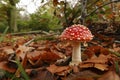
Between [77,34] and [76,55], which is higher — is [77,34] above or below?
above

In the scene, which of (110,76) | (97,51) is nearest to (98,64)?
(110,76)

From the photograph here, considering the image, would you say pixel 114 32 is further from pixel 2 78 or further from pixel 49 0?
pixel 2 78

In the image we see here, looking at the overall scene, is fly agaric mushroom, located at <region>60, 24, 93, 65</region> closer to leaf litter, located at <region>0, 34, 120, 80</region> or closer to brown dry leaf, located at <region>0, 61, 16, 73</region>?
leaf litter, located at <region>0, 34, 120, 80</region>

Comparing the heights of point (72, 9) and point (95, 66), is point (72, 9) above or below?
above

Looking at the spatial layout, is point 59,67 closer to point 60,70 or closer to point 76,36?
point 60,70

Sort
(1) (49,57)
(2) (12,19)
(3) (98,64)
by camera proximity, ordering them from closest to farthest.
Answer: (3) (98,64) < (1) (49,57) < (2) (12,19)

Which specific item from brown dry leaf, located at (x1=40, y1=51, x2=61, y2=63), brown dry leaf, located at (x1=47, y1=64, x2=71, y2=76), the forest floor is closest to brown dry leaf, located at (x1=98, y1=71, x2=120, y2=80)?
the forest floor

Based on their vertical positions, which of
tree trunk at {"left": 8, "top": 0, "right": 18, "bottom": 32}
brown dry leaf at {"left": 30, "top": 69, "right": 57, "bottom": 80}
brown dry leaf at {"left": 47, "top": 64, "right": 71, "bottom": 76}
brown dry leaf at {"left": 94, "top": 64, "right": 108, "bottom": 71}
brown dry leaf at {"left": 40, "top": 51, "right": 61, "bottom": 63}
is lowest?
brown dry leaf at {"left": 30, "top": 69, "right": 57, "bottom": 80}

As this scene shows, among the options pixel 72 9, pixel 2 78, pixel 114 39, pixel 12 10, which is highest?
pixel 12 10

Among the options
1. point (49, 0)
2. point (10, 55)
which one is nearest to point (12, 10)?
point (49, 0)

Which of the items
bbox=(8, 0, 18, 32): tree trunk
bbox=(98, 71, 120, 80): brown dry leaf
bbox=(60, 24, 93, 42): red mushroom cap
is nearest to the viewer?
bbox=(98, 71, 120, 80): brown dry leaf

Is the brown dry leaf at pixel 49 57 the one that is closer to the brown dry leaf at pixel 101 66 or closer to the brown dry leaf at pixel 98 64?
the brown dry leaf at pixel 98 64
